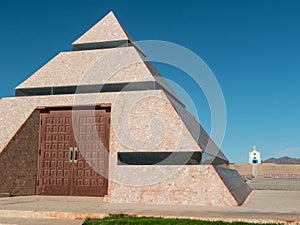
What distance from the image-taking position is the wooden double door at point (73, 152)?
1712cm

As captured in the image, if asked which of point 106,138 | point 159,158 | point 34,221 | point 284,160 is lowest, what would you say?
point 284,160

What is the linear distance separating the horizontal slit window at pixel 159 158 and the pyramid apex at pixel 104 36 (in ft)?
22.2

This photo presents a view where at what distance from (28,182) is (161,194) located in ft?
23.3

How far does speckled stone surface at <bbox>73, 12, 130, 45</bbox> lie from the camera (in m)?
20.2

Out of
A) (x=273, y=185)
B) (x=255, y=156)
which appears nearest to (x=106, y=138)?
(x=273, y=185)

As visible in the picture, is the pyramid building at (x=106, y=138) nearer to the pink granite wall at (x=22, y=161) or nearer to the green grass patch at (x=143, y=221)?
the pink granite wall at (x=22, y=161)

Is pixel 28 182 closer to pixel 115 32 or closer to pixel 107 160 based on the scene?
pixel 107 160

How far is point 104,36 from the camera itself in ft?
67.2

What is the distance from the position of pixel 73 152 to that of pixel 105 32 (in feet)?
24.1

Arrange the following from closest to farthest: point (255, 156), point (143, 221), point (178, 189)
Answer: point (143, 221)
point (178, 189)
point (255, 156)

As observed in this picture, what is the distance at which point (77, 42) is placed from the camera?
21047 millimetres

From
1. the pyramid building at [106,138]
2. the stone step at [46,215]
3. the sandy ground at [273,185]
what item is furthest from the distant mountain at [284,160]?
the stone step at [46,215]

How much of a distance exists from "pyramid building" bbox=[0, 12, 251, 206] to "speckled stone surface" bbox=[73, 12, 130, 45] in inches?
3.8

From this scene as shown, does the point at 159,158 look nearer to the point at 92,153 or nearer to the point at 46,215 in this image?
the point at 92,153
